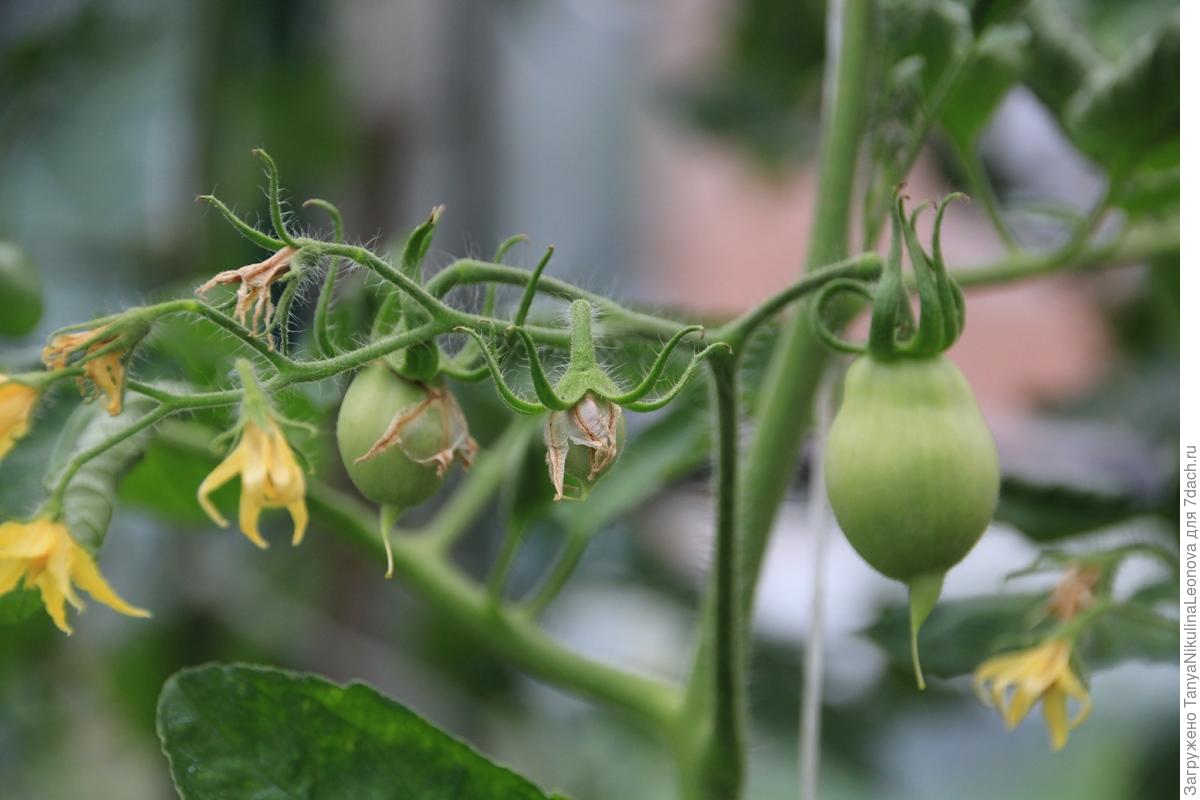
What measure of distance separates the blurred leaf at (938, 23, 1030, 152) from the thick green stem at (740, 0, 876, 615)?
5 cm

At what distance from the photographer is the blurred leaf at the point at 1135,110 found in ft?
1.51

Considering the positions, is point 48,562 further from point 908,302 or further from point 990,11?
point 990,11

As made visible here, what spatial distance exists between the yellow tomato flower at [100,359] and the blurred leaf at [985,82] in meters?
0.35

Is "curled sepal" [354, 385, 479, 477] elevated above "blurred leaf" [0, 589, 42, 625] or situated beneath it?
elevated above

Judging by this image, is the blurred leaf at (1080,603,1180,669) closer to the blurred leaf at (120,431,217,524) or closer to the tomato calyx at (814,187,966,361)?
the tomato calyx at (814,187,966,361)

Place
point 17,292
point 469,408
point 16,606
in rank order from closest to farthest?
point 16,606
point 17,292
point 469,408

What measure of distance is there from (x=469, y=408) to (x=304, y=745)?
36 cm

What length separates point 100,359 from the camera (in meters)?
0.30

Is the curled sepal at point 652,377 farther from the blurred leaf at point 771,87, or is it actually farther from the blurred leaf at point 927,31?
the blurred leaf at point 771,87

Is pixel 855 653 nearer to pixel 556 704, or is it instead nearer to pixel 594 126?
pixel 556 704

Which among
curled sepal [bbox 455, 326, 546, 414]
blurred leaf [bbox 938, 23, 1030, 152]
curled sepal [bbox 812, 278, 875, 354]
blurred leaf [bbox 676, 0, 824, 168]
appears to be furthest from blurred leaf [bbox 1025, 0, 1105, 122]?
blurred leaf [bbox 676, 0, 824, 168]

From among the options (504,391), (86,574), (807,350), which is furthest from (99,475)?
(807,350)

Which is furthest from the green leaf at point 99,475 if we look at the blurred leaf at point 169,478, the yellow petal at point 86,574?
the blurred leaf at point 169,478

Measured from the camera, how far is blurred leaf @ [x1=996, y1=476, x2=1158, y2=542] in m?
0.56
